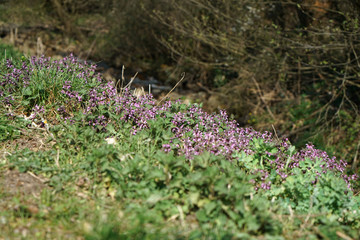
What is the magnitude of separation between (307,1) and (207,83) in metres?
3.50

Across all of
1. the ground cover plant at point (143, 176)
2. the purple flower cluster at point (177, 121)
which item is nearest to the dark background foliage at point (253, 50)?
the purple flower cluster at point (177, 121)

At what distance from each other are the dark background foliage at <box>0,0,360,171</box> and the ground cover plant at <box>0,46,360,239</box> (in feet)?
12.5

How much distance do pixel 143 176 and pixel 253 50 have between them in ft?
22.3

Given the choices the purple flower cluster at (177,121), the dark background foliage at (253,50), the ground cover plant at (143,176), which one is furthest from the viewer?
the dark background foliage at (253,50)

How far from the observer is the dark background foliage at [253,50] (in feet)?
24.4

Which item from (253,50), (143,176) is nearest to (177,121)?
(143,176)

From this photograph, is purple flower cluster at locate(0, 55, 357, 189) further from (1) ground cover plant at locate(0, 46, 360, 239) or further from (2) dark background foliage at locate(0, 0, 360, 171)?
(2) dark background foliage at locate(0, 0, 360, 171)

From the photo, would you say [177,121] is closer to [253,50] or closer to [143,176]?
A: [143,176]

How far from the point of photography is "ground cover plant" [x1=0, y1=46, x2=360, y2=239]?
260 centimetres

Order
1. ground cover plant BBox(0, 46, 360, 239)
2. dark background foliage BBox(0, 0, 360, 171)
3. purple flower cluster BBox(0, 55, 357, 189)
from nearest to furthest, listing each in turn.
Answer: ground cover plant BBox(0, 46, 360, 239) → purple flower cluster BBox(0, 55, 357, 189) → dark background foliage BBox(0, 0, 360, 171)

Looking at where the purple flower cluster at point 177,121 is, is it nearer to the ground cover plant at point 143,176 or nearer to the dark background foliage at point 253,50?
the ground cover plant at point 143,176

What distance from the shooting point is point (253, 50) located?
30.2 ft

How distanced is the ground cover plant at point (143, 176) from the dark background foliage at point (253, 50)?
12.5 feet

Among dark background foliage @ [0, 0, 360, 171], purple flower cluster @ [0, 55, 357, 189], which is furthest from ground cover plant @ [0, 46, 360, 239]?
dark background foliage @ [0, 0, 360, 171]
